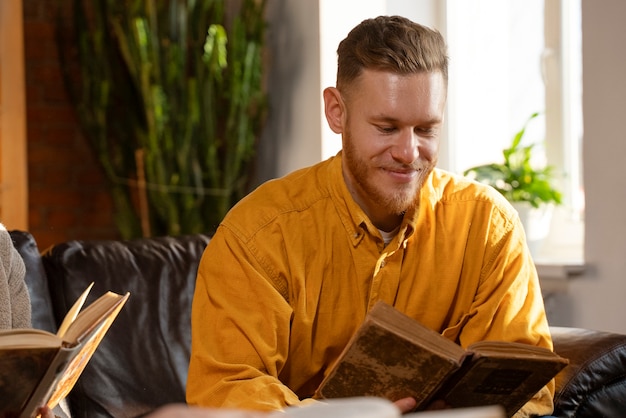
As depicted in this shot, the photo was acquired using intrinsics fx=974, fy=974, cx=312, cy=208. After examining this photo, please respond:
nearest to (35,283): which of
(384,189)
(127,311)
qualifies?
(127,311)

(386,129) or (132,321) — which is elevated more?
(386,129)

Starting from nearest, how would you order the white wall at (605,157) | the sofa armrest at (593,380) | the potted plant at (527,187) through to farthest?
the sofa armrest at (593,380) < the white wall at (605,157) < the potted plant at (527,187)

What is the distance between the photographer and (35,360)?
4.41 ft

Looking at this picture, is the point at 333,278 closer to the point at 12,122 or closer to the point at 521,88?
the point at 521,88

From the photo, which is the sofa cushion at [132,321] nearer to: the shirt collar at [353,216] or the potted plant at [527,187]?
the shirt collar at [353,216]

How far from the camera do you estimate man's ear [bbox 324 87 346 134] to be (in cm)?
187

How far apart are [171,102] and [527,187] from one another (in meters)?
1.51

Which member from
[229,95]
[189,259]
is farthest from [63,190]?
[189,259]

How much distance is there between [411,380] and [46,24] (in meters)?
3.35

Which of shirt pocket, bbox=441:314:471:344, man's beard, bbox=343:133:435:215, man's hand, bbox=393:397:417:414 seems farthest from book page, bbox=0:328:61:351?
shirt pocket, bbox=441:314:471:344

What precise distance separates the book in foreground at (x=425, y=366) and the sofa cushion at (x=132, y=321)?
3.30ft

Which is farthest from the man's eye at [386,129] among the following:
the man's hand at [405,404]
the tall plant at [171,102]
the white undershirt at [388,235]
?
the tall plant at [171,102]

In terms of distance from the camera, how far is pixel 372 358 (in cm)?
149

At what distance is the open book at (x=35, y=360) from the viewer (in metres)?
1.33
